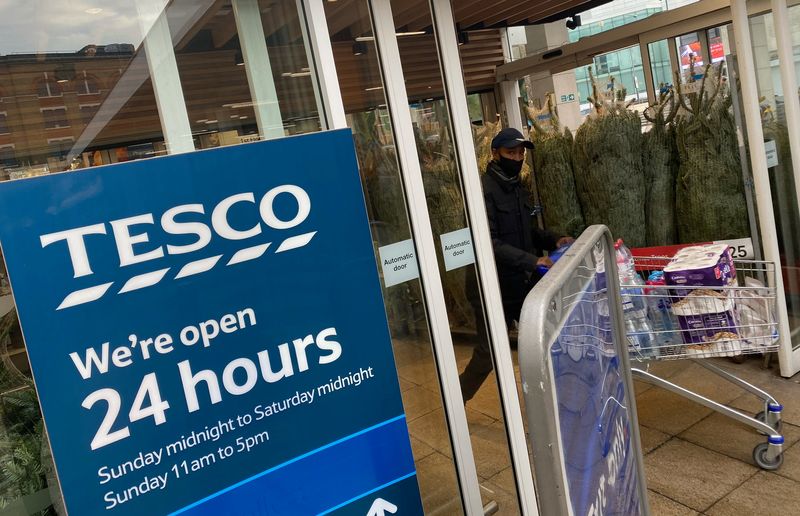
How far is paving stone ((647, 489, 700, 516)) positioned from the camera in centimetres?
311

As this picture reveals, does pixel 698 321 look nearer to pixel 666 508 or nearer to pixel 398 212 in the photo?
pixel 666 508

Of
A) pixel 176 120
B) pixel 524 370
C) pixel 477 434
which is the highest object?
pixel 176 120

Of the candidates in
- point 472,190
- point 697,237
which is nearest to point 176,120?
point 472,190

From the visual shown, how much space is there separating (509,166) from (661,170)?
152 cm

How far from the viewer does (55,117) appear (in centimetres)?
167

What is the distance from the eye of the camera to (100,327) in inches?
59.4

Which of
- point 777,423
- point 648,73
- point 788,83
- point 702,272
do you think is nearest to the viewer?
point 702,272

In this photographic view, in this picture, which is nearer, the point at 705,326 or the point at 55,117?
the point at 55,117

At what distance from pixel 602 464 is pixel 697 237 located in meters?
3.93

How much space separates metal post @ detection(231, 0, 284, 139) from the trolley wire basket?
179cm

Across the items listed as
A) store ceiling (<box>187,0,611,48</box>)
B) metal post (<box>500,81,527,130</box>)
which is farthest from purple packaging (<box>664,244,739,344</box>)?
metal post (<box>500,81,527,130</box>)

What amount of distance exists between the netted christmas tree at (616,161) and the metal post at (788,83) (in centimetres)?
103

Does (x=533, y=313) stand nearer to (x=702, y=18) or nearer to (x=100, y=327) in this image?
(x=100, y=327)

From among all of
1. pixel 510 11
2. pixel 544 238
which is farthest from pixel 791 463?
A: pixel 510 11
